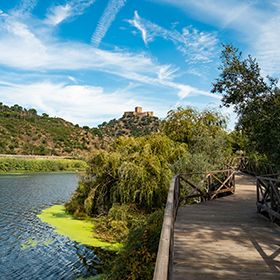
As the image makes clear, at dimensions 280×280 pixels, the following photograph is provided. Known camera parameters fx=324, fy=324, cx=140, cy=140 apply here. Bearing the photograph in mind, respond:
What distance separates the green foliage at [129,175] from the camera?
49.1 ft

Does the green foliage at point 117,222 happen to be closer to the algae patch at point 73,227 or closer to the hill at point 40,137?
the algae patch at point 73,227

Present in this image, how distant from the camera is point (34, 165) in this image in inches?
2147

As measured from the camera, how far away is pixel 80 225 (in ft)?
49.4

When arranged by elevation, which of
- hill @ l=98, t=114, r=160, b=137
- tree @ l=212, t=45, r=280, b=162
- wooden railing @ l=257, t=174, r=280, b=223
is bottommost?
wooden railing @ l=257, t=174, r=280, b=223

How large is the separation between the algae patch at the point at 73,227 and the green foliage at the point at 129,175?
0.77m

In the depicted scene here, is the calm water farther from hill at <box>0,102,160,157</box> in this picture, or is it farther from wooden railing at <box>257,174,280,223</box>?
hill at <box>0,102,160,157</box>

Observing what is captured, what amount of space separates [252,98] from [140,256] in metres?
5.43

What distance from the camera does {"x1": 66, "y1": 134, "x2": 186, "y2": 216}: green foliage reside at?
15.0 m

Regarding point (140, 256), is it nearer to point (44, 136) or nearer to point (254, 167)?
point (254, 167)

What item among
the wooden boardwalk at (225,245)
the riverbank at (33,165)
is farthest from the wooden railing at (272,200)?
the riverbank at (33,165)

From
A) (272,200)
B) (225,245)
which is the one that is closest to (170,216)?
(225,245)

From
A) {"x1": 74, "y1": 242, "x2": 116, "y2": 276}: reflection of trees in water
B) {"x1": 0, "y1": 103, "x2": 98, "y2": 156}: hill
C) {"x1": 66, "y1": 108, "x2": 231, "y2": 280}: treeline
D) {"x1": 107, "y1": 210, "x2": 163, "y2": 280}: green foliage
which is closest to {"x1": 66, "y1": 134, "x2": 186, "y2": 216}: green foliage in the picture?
{"x1": 66, "y1": 108, "x2": 231, "y2": 280}: treeline

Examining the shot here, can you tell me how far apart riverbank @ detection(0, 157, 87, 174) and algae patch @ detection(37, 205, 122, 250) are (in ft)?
106

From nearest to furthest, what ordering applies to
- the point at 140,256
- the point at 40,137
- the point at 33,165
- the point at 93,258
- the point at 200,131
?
the point at 140,256
the point at 93,258
the point at 200,131
the point at 33,165
the point at 40,137
